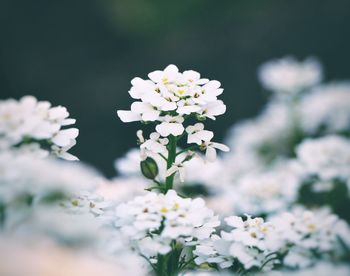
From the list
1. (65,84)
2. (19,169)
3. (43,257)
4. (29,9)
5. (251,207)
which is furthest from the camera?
(29,9)

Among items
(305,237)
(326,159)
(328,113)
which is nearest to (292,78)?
(328,113)

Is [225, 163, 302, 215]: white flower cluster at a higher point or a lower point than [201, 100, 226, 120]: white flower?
higher

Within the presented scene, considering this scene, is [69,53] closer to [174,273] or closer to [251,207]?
[251,207]

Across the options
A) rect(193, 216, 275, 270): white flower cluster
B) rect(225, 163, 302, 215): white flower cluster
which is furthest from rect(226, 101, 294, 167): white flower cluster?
rect(193, 216, 275, 270): white flower cluster

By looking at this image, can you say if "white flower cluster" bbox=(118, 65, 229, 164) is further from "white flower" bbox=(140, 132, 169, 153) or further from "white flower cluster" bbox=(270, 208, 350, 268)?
"white flower cluster" bbox=(270, 208, 350, 268)

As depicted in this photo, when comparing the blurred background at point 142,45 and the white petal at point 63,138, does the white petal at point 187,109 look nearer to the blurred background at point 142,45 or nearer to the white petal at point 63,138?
the white petal at point 63,138

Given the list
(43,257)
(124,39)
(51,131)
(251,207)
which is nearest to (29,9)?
(124,39)

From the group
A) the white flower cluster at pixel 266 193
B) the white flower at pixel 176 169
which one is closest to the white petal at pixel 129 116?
the white flower at pixel 176 169
